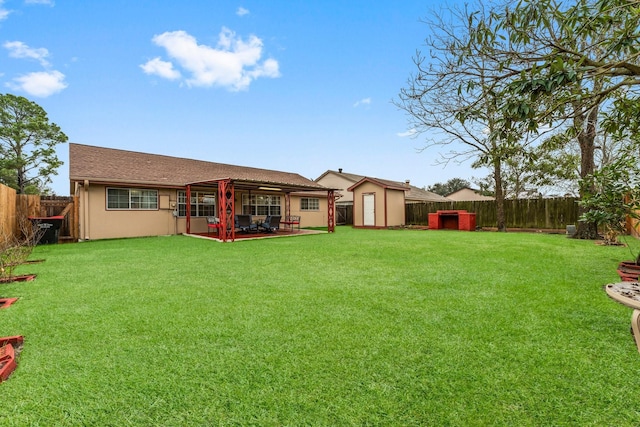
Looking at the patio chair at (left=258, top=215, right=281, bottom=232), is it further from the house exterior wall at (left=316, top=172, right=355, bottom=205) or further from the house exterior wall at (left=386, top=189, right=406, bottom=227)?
the house exterior wall at (left=316, top=172, right=355, bottom=205)

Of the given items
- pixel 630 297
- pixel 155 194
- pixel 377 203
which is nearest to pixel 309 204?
pixel 377 203

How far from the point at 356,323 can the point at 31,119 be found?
1130 inches

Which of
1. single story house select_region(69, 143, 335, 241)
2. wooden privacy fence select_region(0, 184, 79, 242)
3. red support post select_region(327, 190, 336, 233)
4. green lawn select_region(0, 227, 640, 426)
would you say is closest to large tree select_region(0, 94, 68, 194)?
single story house select_region(69, 143, 335, 241)

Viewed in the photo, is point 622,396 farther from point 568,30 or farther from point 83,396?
point 83,396

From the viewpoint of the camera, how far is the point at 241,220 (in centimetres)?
1305

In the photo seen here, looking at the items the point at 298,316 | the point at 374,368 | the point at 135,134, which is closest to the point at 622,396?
the point at 374,368

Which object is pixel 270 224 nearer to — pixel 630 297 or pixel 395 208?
pixel 395 208

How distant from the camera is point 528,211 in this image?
50.5 ft

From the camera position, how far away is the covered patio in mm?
10531

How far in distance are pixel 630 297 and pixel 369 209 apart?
632 inches

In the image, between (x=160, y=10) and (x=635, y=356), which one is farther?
(x=160, y=10)

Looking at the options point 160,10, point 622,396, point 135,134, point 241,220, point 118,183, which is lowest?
point 622,396

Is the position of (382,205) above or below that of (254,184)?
below

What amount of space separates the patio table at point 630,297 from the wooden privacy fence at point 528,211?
1366cm
